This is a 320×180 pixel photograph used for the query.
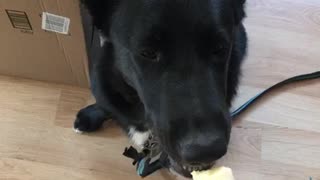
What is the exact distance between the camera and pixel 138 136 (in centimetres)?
141

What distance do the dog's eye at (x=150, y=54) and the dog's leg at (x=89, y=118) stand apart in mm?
513

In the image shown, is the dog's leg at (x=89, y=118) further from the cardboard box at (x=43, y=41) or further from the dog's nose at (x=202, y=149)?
the dog's nose at (x=202, y=149)

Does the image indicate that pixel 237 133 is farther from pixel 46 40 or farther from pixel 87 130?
pixel 46 40

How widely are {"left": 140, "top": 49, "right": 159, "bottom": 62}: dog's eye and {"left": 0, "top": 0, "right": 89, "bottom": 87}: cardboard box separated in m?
0.30

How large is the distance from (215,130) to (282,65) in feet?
2.38

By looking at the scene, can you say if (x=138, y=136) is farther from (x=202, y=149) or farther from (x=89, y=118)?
(x=202, y=149)

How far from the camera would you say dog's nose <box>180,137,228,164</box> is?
0.97 m

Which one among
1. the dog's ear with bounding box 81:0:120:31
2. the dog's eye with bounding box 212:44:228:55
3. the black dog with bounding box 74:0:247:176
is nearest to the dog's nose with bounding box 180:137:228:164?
the black dog with bounding box 74:0:247:176

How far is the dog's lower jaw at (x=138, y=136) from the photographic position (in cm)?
138

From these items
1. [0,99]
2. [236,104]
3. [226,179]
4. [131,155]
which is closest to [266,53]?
[236,104]

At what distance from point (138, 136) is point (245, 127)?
0.35 meters

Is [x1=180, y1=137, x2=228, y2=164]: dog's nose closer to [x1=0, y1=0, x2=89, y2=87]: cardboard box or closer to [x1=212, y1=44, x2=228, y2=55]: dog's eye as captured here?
[x1=212, y1=44, x2=228, y2=55]: dog's eye

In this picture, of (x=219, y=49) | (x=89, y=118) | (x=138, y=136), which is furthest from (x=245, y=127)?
(x=219, y=49)

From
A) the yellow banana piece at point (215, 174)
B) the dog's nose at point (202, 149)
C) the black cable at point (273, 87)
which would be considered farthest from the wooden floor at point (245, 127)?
the dog's nose at point (202, 149)
